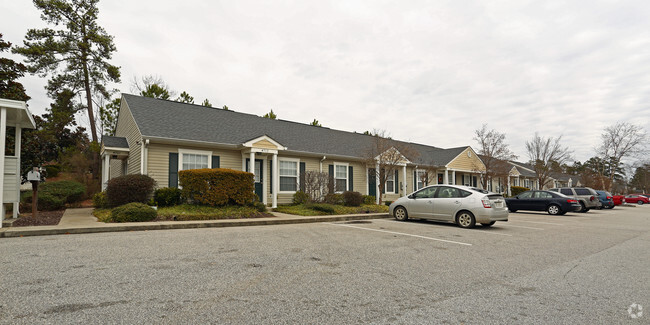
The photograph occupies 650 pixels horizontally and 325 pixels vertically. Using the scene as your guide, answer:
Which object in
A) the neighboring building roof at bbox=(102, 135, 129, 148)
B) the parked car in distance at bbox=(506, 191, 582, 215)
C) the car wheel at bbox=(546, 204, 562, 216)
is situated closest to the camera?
the neighboring building roof at bbox=(102, 135, 129, 148)

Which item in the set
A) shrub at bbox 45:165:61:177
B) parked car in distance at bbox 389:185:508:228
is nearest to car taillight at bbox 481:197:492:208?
parked car in distance at bbox 389:185:508:228

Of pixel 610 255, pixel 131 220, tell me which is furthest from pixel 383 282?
pixel 131 220

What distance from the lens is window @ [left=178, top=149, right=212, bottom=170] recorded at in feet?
47.5

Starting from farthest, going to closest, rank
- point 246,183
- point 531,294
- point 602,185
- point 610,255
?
point 602,185 < point 246,183 < point 610,255 < point 531,294

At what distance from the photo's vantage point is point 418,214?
12.0 metres

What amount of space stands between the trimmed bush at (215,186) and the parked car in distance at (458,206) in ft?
21.0

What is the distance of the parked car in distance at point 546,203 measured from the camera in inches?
698

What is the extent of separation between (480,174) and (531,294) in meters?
26.5

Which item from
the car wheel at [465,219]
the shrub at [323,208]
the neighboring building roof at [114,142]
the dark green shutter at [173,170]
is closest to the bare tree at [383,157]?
the shrub at [323,208]

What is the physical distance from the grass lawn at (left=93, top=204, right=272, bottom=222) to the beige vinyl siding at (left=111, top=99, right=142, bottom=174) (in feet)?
9.62

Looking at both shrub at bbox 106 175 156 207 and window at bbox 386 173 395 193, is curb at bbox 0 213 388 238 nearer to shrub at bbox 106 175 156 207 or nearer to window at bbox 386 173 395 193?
shrub at bbox 106 175 156 207

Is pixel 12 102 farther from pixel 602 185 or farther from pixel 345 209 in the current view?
pixel 602 185

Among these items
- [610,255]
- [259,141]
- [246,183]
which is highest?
[259,141]

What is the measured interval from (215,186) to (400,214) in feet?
23.3
